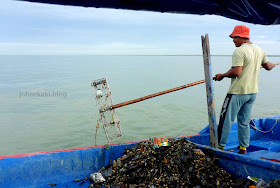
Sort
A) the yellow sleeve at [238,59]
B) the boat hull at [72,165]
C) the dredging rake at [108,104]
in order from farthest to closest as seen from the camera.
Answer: the dredging rake at [108,104]
the yellow sleeve at [238,59]
the boat hull at [72,165]

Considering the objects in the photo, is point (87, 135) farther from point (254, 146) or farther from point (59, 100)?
point (59, 100)

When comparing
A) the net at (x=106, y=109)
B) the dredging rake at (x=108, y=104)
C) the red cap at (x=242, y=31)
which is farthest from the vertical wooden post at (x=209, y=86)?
the net at (x=106, y=109)

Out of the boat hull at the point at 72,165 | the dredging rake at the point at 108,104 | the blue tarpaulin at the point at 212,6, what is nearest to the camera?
the blue tarpaulin at the point at 212,6

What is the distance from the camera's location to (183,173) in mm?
3225

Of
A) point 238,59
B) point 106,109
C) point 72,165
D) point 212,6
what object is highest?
point 212,6

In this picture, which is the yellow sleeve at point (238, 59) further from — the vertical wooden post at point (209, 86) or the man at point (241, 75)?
the vertical wooden post at point (209, 86)

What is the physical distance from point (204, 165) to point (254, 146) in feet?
6.88

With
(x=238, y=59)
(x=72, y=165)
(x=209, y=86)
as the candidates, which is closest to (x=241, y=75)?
(x=238, y=59)

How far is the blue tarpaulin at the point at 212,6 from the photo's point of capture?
7.64 ft

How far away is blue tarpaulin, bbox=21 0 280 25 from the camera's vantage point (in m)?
2.33

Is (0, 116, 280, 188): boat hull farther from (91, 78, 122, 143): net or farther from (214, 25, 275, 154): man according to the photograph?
(214, 25, 275, 154): man

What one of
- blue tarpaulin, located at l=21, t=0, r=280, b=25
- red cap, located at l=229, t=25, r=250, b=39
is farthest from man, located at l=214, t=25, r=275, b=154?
blue tarpaulin, located at l=21, t=0, r=280, b=25

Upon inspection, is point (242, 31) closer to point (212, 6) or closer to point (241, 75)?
point (241, 75)

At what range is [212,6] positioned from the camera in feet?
8.92
